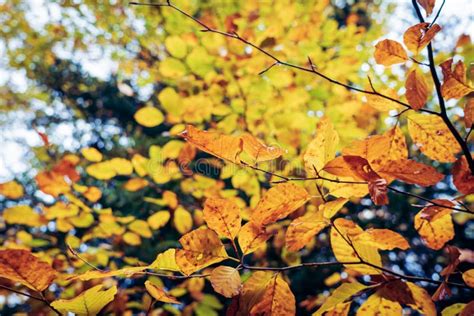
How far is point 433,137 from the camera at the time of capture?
0.60m

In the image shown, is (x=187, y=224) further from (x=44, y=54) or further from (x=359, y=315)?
(x=44, y=54)

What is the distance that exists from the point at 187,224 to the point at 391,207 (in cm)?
232

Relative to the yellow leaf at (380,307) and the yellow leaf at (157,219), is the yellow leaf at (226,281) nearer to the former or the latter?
the yellow leaf at (380,307)

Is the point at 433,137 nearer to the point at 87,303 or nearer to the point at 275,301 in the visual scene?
the point at 275,301

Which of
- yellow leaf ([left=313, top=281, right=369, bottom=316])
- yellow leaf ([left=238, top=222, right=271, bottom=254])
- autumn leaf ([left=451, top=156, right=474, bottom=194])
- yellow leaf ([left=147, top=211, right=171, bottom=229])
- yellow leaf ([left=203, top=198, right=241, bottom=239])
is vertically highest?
autumn leaf ([left=451, top=156, right=474, bottom=194])

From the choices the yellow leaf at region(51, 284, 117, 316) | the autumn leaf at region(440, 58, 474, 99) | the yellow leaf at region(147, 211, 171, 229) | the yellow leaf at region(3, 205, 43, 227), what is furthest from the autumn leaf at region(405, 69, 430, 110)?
the yellow leaf at region(3, 205, 43, 227)

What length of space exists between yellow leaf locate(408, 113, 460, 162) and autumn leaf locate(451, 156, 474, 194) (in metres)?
0.02

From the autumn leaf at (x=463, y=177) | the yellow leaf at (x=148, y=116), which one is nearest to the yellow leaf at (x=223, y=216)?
the autumn leaf at (x=463, y=177)

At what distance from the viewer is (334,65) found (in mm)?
1714

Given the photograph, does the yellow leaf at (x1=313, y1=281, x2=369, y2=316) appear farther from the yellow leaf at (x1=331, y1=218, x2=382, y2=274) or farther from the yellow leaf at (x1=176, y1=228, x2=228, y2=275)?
the yellow leaf at (x1=176, y1=228, x2=228, y2=275)

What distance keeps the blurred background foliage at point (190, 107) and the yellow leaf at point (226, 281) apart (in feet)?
0.64

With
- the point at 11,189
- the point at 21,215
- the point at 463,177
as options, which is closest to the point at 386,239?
the point at 463,177

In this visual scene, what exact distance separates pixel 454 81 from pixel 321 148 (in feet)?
0.80

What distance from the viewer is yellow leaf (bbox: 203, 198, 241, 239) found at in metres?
0.52
